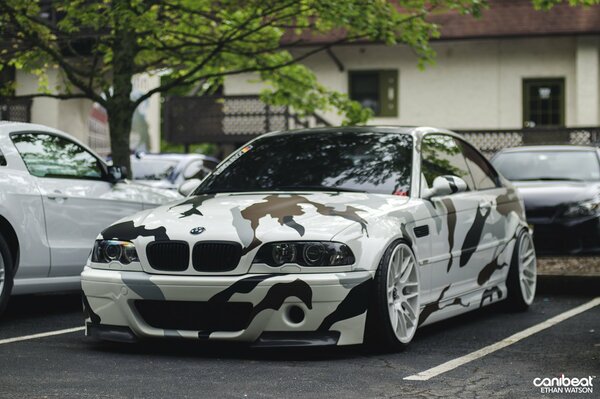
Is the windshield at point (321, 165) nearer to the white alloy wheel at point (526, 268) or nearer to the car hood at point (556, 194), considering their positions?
the white alloy wheel at point (526, 268)

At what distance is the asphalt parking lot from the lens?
18.4ft

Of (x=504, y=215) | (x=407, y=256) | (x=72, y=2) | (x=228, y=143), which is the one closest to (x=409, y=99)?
(x=228, y=143)

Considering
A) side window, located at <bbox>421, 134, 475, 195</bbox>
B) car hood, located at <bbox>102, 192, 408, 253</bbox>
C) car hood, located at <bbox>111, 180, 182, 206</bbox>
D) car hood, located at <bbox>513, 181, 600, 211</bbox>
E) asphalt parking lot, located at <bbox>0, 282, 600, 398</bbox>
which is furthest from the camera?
car hood, located at <bbox>513, 181, 600, 211</bbox>

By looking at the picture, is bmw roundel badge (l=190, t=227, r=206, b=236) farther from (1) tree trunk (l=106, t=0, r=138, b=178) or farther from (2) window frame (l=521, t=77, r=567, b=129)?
(2) window frame (l=521, t=77, r=567, b=129)

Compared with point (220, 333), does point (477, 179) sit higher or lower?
higher

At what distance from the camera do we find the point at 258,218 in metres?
6.66

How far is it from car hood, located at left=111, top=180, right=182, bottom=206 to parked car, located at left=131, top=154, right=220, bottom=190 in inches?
275

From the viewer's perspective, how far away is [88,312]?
696cm

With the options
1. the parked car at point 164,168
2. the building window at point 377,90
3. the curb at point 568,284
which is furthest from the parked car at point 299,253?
the building window at point 377,90

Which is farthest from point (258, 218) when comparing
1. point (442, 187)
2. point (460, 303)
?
point (460, 303)

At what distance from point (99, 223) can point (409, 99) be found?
70.1ft

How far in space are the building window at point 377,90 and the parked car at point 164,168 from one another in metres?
12.5

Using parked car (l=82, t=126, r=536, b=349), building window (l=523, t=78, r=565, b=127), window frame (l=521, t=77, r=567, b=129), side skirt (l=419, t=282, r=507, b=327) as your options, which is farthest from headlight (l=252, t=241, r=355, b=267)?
building window (l=523, t=78, r=565, b=127)

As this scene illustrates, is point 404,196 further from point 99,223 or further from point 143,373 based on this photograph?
point 99,223
